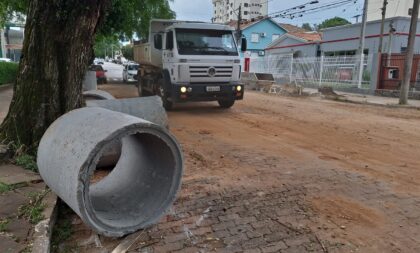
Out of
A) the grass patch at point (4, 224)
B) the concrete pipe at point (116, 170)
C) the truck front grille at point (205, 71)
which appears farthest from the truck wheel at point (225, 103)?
the grass patch at point (4, 224)

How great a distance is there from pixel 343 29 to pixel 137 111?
103 feet

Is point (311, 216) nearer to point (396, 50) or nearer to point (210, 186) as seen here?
point (210, 186)

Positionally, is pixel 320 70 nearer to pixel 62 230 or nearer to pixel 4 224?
pixel 62 230

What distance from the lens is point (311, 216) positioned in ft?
14.4

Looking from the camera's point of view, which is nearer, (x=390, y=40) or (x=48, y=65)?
(x=48, y=65)

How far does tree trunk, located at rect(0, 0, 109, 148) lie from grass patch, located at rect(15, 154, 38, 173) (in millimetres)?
214

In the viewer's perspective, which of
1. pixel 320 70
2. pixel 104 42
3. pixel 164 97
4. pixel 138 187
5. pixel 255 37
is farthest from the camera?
pixel 255 37

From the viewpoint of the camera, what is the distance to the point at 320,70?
23.6m

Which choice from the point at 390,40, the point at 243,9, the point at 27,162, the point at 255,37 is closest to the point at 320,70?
the point at 390,40

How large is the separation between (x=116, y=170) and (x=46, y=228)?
1439 mm

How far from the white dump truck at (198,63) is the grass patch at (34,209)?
287 inches

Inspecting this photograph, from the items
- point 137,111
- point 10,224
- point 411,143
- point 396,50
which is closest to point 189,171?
point 137,111

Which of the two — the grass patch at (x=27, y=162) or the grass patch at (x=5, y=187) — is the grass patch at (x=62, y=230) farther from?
the grass patch at (x=27, y=162)

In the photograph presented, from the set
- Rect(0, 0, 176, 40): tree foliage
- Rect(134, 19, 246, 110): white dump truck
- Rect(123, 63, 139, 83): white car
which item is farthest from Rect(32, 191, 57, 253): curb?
Rect(123, 63, 139, 83): white car
